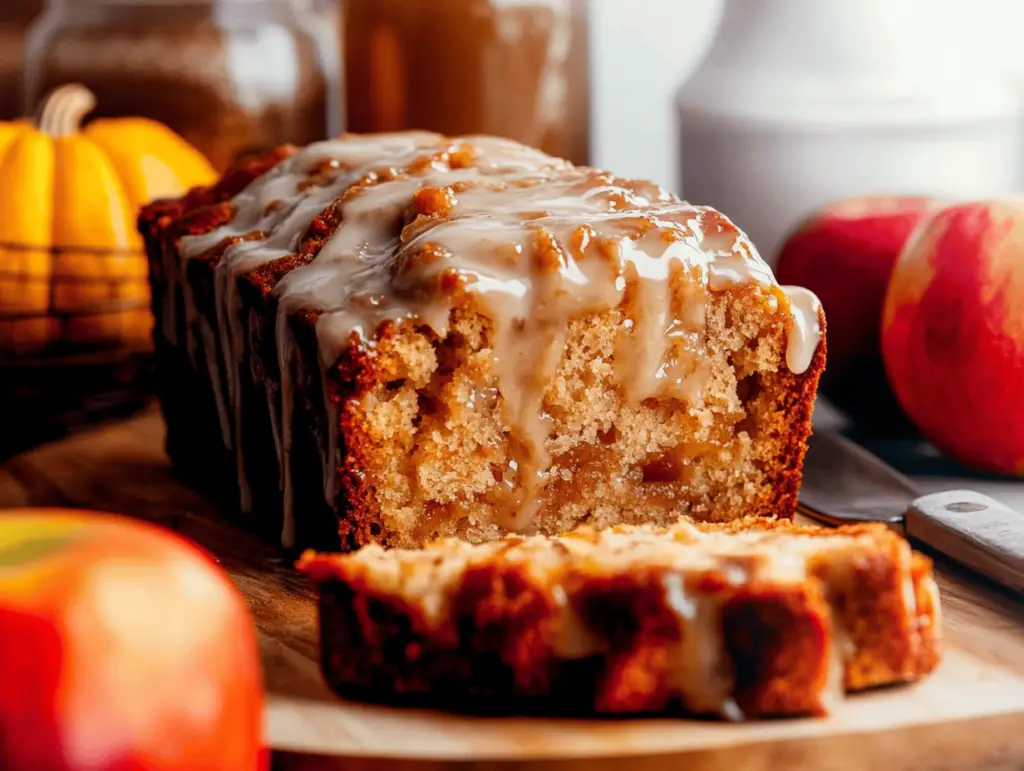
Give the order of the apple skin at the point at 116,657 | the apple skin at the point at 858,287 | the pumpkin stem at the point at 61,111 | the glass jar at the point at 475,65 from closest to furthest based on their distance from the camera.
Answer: the apple skin at the point at 116,657 → the apple skin at the point at 858,287 → the pumpkin stem at the point at 61,111 → the glass jar at the point at 475,65

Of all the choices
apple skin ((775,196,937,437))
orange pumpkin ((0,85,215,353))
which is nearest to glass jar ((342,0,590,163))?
orange pumpkin ((0,85,215,353))

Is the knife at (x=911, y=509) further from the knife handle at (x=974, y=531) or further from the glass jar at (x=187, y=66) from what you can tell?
the glass jar at (x=187, y=66)

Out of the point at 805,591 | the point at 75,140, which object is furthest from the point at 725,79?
the point at 805,591

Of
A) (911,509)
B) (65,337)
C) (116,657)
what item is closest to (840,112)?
(911,509)

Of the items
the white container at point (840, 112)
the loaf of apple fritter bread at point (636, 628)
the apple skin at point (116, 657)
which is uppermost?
the white container at point (840, 112)

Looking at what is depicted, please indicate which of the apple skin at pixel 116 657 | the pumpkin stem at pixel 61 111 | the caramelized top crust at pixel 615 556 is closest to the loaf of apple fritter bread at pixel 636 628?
the caramelized top crust at pixel 615 556

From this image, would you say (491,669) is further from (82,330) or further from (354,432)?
(82,330)

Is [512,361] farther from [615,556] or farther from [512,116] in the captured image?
[512,116]

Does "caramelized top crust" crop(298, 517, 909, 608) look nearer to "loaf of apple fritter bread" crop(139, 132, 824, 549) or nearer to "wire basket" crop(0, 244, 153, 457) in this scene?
"loaf of apple fritter bread" crop(139, 132, 824, 549)
